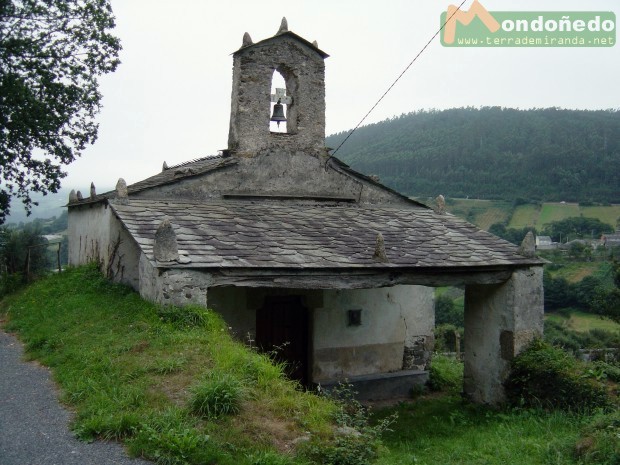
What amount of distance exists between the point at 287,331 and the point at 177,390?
539cm

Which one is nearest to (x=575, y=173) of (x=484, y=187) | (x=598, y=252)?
(x=484, y=187)

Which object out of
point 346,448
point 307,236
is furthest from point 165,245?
point 346,448

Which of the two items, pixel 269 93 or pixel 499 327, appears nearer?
pixel 499 327

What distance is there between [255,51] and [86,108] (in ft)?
27.7

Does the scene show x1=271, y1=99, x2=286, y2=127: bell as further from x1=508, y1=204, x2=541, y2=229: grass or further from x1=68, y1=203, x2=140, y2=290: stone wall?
x1=508, y1=204, x2=541, y2=229: grass

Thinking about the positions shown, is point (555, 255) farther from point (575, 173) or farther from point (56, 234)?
point (56, 234)

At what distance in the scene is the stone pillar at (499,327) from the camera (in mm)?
10188

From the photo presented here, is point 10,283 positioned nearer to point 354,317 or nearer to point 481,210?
point 354,317

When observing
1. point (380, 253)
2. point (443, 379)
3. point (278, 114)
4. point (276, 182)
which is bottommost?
point (443, 379)

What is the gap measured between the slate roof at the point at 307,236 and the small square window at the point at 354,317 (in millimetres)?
1982

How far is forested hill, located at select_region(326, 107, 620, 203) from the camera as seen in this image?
189 feet

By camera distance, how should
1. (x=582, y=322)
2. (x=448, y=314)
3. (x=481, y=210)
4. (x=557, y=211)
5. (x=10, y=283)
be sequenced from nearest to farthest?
(x=10, y=283) < (x=448, y=314) < (x=582, y=322) < (x=481, y=210) < (x=557, y=211)

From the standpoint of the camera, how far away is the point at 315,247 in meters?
9.24

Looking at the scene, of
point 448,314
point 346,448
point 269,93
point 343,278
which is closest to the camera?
point 346,448
